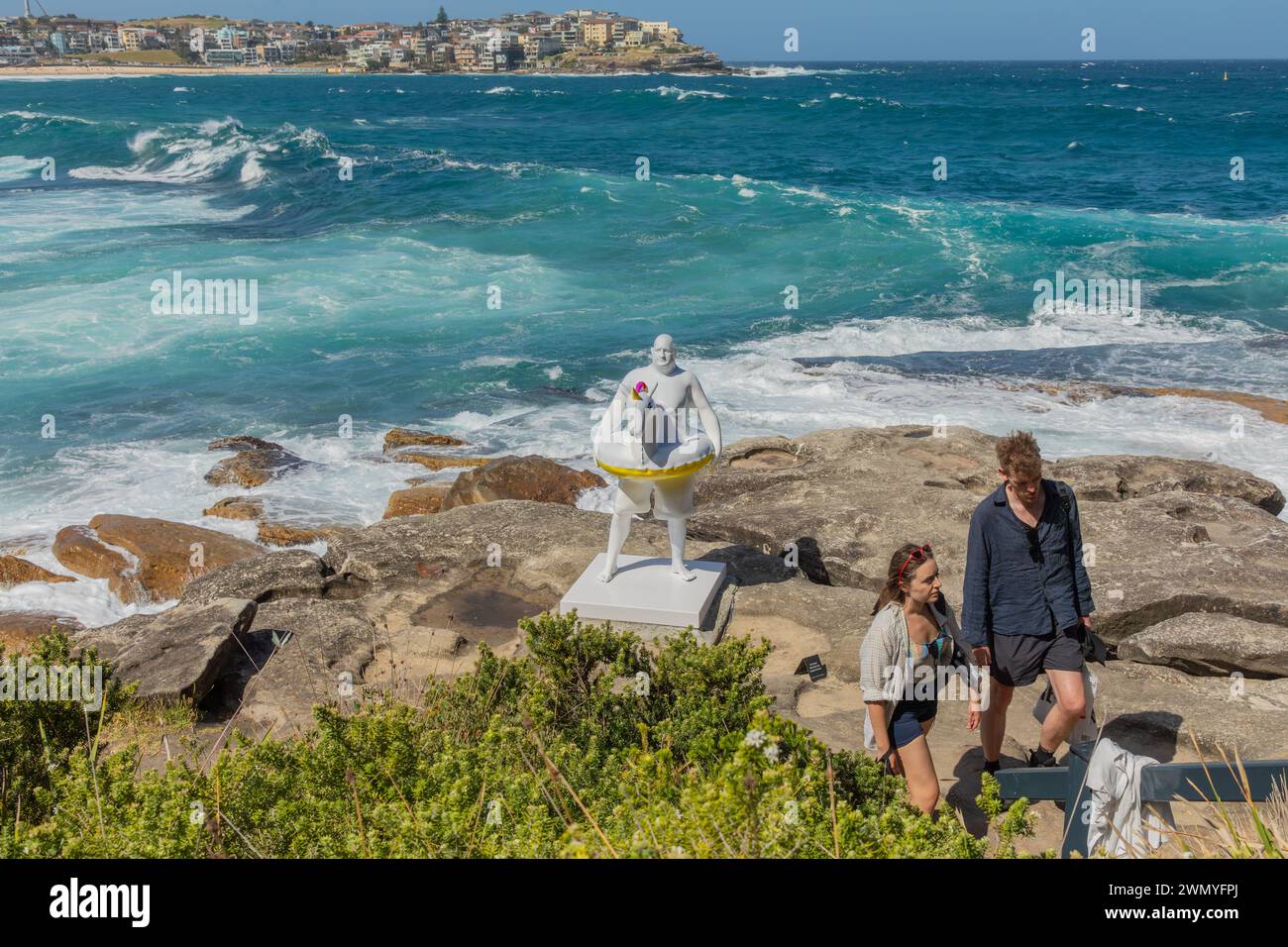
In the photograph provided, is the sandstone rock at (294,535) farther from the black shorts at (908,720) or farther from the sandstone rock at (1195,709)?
the black shorts at (908,720)

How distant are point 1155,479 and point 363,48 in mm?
185478

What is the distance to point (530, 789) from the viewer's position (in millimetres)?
4246

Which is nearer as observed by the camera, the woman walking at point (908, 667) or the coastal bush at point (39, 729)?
the woman walking at point (908, 667)

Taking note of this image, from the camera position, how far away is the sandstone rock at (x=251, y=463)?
14227mm

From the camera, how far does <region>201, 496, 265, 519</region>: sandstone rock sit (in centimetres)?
1292

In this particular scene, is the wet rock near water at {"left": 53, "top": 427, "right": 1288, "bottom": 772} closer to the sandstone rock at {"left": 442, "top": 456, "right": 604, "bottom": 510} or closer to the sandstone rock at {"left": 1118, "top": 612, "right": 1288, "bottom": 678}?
the sandstone rock at {"left": 1118, "top": 612, "right": 1288, "bottom": 678}

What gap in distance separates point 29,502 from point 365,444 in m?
4.37

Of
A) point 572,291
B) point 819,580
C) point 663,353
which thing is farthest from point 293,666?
point 572,291

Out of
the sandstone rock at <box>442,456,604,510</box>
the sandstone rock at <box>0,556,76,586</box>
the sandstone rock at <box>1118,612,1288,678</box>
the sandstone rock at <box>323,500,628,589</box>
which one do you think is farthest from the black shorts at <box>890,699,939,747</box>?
the sandstone rock at <box>0,556,76,586</box>

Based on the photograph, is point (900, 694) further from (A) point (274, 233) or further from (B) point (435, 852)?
(A) point (274, 233)

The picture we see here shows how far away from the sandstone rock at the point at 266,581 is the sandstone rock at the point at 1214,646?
6.61 m

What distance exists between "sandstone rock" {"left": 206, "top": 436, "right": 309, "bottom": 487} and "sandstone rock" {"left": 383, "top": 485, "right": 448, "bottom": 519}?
229 cm

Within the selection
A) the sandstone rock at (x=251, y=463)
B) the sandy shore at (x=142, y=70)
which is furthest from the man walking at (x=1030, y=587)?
the sandy shore at (x=142, y=70)
